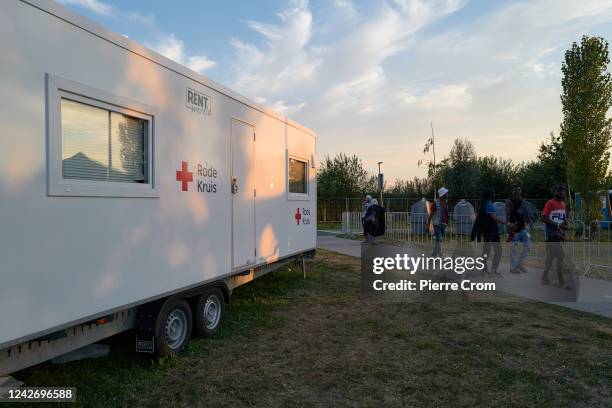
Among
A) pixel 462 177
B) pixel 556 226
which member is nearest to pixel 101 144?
pixel 556 226

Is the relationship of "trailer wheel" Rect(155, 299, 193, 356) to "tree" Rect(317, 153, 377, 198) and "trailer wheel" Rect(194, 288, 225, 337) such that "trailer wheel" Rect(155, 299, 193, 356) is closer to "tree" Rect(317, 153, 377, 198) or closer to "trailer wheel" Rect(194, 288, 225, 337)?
"trailer wheel" Rect(194, 288, 225, 337)

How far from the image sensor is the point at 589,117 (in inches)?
742

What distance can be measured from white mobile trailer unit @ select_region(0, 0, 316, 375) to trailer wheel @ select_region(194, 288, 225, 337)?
0.02 meters

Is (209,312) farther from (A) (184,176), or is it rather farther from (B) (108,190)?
(B) (108,190)

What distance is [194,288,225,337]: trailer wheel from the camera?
5.16m

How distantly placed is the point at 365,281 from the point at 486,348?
4.25 metres

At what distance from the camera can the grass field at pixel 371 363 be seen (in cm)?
390

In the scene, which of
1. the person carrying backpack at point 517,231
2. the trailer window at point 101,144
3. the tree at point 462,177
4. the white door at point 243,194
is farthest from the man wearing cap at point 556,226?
the tree at point 462,177

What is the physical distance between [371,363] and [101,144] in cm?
323

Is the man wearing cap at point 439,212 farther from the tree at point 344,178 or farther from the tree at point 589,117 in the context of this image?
the tree at point 344,178

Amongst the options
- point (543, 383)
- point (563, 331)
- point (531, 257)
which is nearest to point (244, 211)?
point (543, 383)

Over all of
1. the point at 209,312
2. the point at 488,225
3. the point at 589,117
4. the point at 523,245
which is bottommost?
the point at 209,312

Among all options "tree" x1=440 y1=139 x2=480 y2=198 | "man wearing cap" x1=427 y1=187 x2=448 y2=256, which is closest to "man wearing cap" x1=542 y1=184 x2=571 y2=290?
"man wearing cap" x1=427 y1=187 x2=448 y2=256

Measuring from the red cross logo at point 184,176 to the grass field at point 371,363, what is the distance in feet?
5.61
